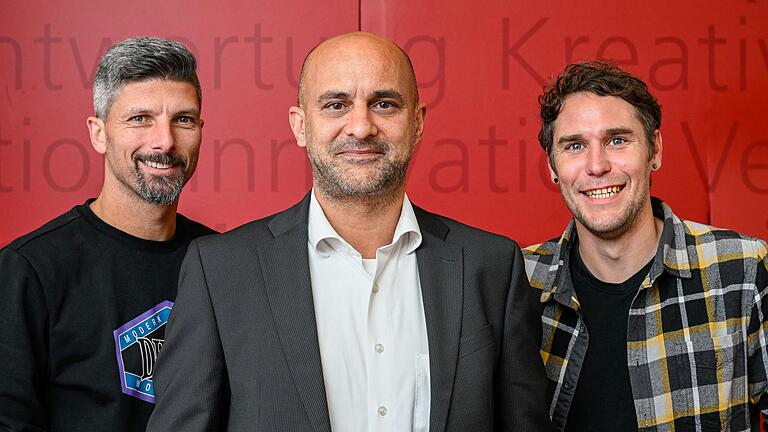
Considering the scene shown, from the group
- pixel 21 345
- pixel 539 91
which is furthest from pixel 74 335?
pixel 539 91

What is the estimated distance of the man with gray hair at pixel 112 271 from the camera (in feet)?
6.23

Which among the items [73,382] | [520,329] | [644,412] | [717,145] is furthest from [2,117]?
[717,145]

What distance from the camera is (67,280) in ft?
6.41

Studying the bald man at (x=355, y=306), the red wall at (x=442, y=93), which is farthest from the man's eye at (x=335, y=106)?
the red wall at (x=442, y=93)

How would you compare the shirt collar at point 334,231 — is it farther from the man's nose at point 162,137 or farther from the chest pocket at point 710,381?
the chest pocket at point 710,381

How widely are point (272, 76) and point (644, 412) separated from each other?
1.63 meters

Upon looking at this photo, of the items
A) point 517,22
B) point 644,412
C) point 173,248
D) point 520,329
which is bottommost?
point 644,412

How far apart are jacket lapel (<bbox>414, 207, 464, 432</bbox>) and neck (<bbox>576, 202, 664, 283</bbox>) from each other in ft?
1.86

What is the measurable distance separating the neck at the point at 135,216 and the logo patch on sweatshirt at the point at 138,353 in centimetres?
21

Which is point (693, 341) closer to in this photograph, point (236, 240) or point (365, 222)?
point (365, 222)

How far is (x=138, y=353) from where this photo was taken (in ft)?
6.40

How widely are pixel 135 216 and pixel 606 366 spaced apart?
1.21 m

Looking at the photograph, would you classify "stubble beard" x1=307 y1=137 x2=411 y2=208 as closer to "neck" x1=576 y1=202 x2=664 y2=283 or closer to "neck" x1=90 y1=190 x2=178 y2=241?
"neck" x1=90 y1=190 x2=178 y2=241

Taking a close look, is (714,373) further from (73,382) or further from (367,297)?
(73,382)
